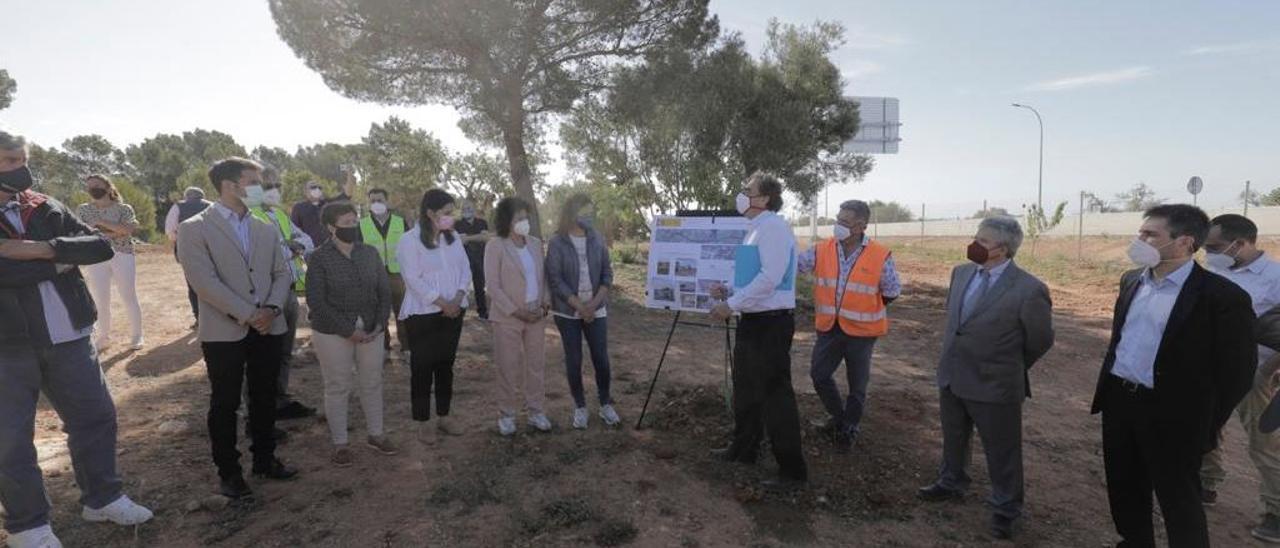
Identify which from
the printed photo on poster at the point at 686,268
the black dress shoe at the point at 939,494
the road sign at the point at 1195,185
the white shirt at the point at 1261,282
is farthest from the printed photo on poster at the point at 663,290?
the road sign at the point at 1195,185

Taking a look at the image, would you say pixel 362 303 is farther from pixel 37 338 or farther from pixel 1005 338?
pixel 1005 338

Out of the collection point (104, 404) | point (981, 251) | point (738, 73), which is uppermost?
point (738, 73)

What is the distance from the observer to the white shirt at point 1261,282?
3.53 metres

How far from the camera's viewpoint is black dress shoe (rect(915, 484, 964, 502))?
3.79 m

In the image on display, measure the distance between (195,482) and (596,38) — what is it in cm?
1078

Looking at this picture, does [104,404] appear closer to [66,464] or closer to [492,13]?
[66,464]

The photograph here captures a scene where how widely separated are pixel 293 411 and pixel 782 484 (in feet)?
12.6

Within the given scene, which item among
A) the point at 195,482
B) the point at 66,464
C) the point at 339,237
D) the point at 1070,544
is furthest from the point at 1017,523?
the point at 66,464

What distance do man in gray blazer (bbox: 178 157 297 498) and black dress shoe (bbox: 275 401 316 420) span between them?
113 cm

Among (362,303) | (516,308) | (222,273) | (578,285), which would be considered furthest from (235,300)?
(578,285)

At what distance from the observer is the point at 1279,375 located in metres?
3.58

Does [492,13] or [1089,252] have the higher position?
[492,13]

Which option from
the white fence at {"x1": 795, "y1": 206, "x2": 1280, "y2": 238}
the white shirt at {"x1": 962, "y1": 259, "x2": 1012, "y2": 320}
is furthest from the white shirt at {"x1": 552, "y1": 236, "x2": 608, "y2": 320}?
the white fence at {"x1": 795, "y1": 206, "x2": 1280, "y2": 238}

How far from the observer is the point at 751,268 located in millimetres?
3732
